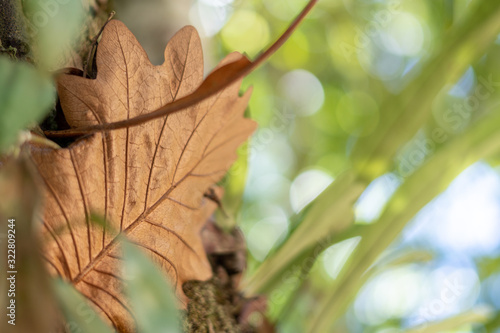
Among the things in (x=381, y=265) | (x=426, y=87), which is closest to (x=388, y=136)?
(x=426, y=87)

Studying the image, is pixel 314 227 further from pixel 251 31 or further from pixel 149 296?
pixel 251 31

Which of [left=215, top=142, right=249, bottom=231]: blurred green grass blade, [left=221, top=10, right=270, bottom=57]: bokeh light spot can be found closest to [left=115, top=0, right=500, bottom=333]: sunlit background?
[left=221, top=10, right=270, bottom=57]: bokeh light spot

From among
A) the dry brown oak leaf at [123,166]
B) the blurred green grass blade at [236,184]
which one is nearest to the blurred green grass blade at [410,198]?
the blurred green grass blade at [236,184]

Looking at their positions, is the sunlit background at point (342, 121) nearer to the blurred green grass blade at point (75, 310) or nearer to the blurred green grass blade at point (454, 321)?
the blurred green grass blade at point (454, 321)

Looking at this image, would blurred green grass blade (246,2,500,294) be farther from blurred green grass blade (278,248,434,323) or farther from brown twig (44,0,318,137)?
brown twig (44,0,318,137)

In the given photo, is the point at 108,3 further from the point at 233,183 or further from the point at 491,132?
the point at 491,132

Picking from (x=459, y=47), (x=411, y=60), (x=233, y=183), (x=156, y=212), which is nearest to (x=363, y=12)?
(x=411, y=60)
